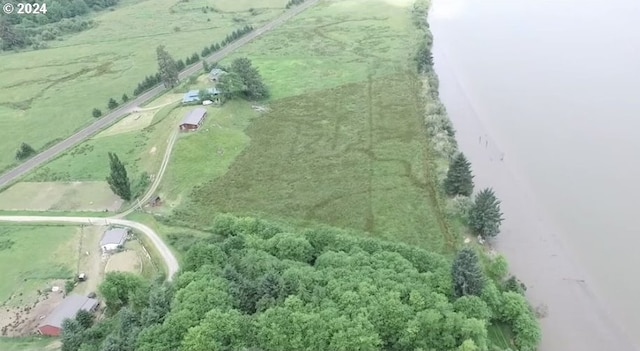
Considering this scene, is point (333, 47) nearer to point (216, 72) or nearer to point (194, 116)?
point (216, 72)

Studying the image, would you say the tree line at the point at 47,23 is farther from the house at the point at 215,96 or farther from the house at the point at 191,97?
the house at the point at 215,96

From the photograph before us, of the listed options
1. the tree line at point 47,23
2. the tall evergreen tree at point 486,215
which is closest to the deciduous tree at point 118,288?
the tall evergreen tree at point 486,215

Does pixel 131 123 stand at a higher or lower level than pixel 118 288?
higher

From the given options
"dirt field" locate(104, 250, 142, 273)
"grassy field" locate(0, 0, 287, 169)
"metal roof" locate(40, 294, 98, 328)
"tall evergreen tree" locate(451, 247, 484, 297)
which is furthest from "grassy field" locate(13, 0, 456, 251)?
"metal roof" locate(40, 294, 98, 328)

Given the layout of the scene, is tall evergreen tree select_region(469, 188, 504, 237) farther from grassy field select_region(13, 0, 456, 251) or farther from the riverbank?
grassy field select_region(13, 0, 456, 251)

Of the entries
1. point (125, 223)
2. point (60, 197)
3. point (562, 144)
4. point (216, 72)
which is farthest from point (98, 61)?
point (562, 144)
